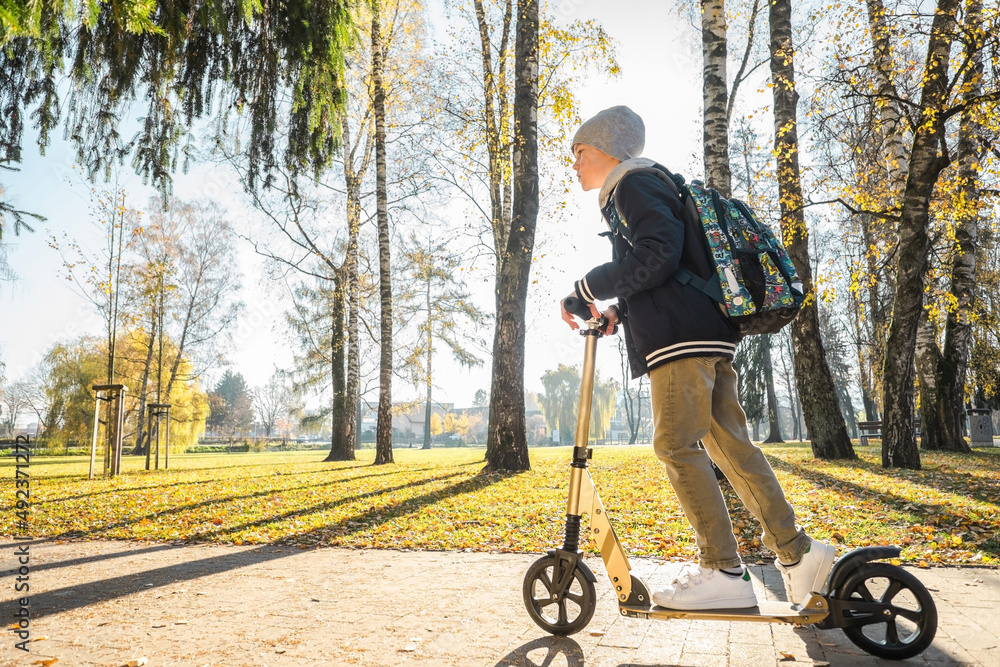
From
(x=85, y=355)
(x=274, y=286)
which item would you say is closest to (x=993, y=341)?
(x=274, y=286)

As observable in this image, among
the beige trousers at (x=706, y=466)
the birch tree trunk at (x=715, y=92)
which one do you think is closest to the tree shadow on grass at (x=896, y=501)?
the beige trousers at (x=706, y=466)

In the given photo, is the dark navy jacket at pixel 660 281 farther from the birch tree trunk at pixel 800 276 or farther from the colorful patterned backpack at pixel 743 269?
the birch tree trunk at pixel 800 276

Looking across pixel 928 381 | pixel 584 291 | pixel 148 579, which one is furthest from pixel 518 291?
pixel 928 381

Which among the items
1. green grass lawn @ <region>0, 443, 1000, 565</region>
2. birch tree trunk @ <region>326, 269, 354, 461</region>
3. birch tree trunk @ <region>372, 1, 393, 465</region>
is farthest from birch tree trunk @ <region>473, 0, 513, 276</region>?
green grass lawn @ <region>0, 443, 1000, 565</region>

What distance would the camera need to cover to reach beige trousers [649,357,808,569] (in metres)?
2.34

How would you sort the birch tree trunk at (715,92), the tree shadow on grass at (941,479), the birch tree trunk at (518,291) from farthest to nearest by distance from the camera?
the birch tree trunk at (518,291) → the birch tree trunk at (715,92) → the tree shadow on grass at (941,479)

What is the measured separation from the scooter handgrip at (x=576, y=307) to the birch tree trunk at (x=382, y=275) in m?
12.5

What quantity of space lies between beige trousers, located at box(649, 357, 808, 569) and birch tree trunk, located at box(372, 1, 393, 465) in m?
12.7

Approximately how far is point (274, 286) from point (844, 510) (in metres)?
19.3

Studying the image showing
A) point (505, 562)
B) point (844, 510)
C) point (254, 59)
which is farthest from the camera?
point (844, 510)

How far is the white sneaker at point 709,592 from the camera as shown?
228 centimetres

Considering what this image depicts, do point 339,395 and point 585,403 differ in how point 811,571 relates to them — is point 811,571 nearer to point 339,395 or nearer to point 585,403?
point 585,403

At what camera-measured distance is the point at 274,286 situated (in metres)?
21.3

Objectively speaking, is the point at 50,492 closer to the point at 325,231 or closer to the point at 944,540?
the point at 944,540
